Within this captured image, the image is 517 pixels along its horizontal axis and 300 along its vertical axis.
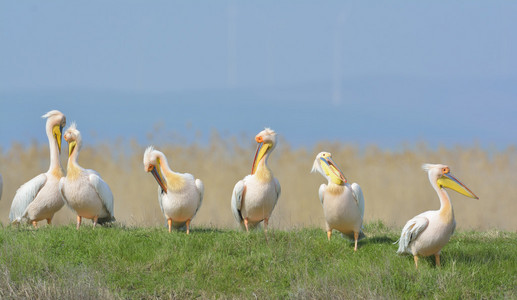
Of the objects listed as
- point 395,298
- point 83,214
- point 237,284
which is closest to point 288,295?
point 237,284

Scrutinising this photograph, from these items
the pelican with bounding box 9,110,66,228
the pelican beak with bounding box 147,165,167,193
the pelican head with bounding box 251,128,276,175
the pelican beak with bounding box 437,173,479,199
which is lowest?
the pelican with bounding box 9,110,66,228

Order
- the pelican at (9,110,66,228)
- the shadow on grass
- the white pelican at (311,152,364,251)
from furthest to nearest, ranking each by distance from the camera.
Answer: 1. the pelican at (9,110,66,228)
2. the shadow on grass
3. the white pelican at (311,152,364,251)

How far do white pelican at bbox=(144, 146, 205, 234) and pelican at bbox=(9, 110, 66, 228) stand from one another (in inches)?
85.0

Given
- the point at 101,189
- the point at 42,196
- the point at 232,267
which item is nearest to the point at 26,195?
the point at 42,196

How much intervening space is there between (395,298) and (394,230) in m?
4.52

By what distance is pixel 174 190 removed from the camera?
11234 millimetres

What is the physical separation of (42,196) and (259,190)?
4109 millimetres

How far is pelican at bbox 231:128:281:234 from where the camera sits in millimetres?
11477

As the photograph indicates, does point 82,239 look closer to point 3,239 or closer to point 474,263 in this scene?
point 3,239

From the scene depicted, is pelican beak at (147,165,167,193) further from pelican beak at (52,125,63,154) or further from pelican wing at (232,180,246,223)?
pelican beak at (52,125,63,154)

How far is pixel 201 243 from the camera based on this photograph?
10781 millimetres

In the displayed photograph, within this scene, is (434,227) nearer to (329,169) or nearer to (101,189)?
(329,169)

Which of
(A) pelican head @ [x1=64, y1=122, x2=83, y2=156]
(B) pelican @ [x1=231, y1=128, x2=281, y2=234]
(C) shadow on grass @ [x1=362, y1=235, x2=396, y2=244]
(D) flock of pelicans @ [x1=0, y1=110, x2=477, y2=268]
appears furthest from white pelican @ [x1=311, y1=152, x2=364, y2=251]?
(A) pelican head @ [x1=64, y1=122, x2=83, y2=156]

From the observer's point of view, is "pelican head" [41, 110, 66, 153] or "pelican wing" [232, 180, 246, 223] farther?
"pelican head" [41, 110, 66, 153]
